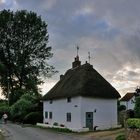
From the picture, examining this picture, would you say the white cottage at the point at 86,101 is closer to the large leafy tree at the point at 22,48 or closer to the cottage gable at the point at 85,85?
the cottage gable at the point at 85,85

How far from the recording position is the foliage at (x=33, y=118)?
237 ft

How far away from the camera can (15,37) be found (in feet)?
291

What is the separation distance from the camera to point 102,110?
57.0 metres

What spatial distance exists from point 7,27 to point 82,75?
111ft

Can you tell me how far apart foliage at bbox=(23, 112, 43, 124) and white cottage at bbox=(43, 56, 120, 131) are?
9.76 m

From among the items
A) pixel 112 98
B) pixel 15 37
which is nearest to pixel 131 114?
pixel 112 98

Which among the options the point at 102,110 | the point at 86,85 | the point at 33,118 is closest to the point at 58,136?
the point at 86,85

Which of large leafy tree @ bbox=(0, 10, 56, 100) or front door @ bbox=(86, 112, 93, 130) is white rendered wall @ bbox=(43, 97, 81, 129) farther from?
large leafy tree @ bbox=(0, 10, 56, 100)

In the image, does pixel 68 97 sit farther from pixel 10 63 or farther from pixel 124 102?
pixel 124 102

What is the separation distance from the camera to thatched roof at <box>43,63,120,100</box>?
5601 centimetres

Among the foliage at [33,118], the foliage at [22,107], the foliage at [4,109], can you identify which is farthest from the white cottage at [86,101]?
the foliage at [4,109]

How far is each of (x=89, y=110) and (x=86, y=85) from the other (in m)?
3.05

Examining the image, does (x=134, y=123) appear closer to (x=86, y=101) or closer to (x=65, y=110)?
(x=86, y=101)

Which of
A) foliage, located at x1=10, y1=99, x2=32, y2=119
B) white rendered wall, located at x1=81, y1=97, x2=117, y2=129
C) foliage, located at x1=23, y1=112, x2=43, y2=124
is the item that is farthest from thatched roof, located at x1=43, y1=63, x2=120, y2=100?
foliage, located at x1=10, y1=99, x2=32, y2=119
